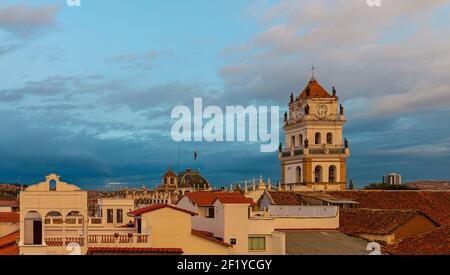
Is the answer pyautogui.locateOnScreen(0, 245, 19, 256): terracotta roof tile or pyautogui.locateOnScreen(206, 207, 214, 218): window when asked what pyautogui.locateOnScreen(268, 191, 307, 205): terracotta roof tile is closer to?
pyautogui.locateOnScreen(206, 207, 214, 218): window

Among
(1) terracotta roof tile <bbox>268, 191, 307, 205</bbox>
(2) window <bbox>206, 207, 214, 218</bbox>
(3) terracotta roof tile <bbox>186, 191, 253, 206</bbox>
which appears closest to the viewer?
(3) terracotta roof tile <bbox>186, 191, 253, 206</bbox>

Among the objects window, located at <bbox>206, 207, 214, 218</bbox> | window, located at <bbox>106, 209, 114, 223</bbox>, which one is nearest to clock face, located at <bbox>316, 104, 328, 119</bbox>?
window, located at <bbox>106, 209, 114, 223</bbox>

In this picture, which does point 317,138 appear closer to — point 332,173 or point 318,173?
point 318,173

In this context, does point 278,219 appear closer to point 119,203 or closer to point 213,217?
point 213,217

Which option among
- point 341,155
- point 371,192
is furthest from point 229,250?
point 341,155

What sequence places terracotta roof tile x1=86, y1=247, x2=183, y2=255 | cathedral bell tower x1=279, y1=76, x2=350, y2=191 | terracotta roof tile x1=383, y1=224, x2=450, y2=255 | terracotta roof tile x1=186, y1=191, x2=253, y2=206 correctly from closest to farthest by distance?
terracotta roof tile x1=86, y1=247, x2=183, y2=255 < terracotta roof tile x1=383, y1=224, x2=450, y2=255 < terracotta roof tile x1=186, y1=191, x2=253, y2=206 < cathedral bell tower x1=279, y1=76, x2=350, y2=191

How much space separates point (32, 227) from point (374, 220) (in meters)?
21.6

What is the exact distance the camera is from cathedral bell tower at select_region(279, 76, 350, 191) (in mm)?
78250

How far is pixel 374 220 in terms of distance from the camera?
41.8m

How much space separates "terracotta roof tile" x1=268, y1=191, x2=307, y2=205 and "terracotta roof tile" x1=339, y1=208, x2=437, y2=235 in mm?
7133

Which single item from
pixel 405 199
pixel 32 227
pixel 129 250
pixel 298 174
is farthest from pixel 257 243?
pixel 298 174

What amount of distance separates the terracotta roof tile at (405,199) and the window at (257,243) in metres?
21.5
